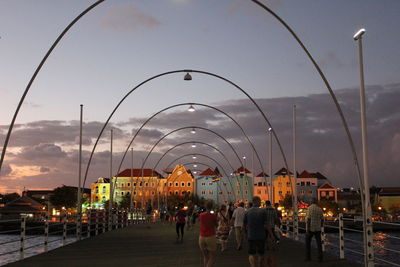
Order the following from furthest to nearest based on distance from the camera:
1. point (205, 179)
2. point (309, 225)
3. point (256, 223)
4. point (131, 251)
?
point (205, 179) < point (131, 251) < point (309, 225) < point (256, 223)

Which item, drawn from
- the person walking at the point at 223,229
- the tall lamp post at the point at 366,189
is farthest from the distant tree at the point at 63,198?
the tall lamp post at the point at 366,189

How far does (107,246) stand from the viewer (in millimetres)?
22000

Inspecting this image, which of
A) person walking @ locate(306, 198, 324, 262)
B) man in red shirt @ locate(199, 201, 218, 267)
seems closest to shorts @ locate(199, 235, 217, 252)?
man in red shirt @ locate(199, 201, 218, 267)

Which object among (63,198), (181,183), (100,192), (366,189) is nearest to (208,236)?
(366,189)

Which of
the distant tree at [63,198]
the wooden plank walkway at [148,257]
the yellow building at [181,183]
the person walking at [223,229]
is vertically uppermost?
the yellow building at [181,183]

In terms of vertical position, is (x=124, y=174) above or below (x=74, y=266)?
above

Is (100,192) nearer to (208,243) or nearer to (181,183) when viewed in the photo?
(181,183)

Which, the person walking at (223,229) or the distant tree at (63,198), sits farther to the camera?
the distant tree at (63,198)

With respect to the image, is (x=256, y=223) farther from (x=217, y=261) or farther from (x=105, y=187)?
(x=105, y=187)

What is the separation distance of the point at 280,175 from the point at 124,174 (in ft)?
188

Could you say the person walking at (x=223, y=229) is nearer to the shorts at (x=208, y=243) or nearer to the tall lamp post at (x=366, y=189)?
the tall lamp post at (x=366, y=189)

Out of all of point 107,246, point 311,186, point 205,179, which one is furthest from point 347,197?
point 107,246

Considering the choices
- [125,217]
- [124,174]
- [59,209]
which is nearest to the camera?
[125,217]

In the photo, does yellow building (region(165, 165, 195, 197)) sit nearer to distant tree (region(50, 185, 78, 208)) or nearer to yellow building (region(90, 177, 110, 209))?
yellow building (region(90, 177, 110, 209))
